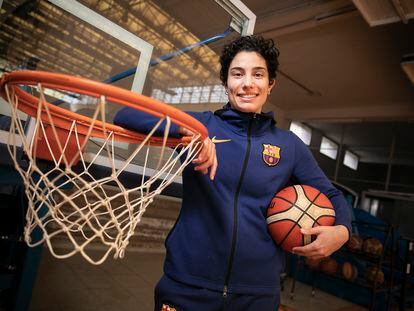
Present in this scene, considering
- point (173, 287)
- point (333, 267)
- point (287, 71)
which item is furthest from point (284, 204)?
point (287, 71)

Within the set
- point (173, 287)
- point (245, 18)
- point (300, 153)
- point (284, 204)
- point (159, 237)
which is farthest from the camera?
point (159, 237)

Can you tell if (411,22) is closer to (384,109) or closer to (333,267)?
(384,109)

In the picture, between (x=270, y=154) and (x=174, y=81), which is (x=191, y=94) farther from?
(x=270, y=154)

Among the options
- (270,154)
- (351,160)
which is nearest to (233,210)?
(270,154)

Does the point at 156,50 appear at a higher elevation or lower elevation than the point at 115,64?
higher

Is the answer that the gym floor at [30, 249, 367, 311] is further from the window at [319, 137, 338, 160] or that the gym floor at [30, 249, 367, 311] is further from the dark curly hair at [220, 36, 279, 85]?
the window at [319, 137, 338, 160]

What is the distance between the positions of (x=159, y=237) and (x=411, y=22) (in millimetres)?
4711

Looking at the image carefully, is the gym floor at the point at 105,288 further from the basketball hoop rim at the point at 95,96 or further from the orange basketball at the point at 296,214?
the orange basketball at the point at 296,214

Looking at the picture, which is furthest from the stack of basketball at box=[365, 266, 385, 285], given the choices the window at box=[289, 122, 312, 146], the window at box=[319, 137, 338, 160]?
the window at box=[319, 137, 338, 160]

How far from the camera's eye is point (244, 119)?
1.26 metres

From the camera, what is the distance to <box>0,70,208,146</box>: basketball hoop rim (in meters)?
0.71

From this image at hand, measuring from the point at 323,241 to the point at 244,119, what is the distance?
57 cm

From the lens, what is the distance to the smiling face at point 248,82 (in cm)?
125

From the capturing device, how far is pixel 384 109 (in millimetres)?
6312
